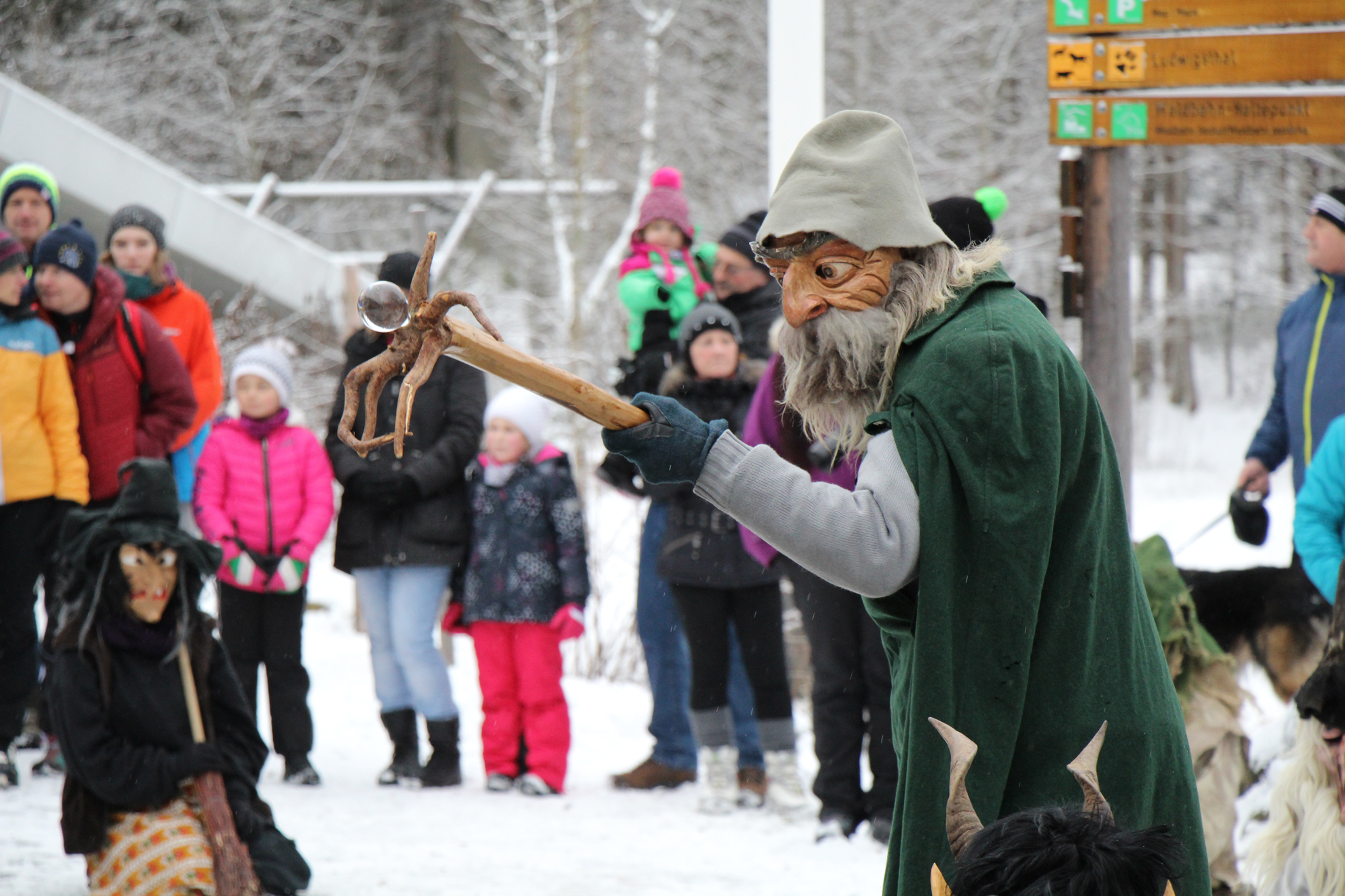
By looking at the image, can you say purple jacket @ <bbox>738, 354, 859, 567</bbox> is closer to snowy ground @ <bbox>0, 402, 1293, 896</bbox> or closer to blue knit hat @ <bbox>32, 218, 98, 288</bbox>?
snowy ground @ <bbox>0, 402, 1293, 896</bbox>

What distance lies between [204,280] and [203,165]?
7.58 meters

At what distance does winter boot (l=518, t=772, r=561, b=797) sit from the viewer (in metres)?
4.87

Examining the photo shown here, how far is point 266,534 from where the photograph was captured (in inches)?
192

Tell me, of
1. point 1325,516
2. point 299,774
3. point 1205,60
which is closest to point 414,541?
point 299,774

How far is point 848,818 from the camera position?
423 centimetres

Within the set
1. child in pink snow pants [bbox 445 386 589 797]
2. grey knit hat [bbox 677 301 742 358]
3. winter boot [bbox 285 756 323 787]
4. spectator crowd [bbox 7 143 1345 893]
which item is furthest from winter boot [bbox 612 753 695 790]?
grey knit hat [bbox 677 301 742 358]

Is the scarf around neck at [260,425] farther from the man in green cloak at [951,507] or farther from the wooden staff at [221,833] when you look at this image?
the man in green cloak at [951,507]

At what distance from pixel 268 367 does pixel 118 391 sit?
54cm

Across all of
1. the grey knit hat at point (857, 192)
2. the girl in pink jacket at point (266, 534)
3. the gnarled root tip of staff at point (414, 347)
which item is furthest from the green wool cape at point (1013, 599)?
the girl in pink jacket at point (266, 534)

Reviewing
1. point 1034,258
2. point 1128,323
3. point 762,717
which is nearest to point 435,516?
point 762,717

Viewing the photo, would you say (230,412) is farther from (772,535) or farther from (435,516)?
(772,535)

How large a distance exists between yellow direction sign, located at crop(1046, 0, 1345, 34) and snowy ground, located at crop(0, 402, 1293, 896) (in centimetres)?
218

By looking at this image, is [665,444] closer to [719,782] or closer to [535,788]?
[719,782]

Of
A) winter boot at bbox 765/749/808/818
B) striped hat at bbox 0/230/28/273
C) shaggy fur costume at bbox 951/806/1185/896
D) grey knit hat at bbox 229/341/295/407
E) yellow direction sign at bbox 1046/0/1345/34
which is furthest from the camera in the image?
grey knit hat at bbox 229/341/295/407
